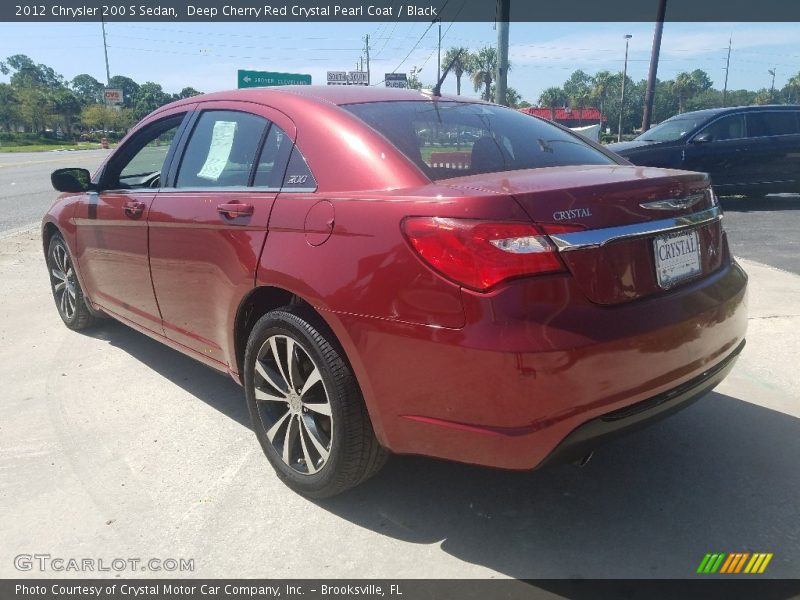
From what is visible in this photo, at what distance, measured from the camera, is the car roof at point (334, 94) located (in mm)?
2994

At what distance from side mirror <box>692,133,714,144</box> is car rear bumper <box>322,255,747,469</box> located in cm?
970

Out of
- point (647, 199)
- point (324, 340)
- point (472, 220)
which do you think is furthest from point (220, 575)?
point (647, 199)

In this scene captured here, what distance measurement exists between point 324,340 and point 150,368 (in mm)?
2374

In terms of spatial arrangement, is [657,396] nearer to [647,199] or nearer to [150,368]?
[647,199]

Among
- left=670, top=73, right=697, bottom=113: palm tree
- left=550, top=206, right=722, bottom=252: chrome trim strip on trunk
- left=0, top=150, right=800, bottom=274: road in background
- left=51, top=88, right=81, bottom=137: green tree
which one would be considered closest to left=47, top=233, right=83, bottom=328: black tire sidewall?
left=550, top=206, right=722, bottom=252: chrome trim strip on trunk

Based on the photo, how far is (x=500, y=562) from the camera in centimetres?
235

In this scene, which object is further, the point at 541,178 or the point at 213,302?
the point at 213,302

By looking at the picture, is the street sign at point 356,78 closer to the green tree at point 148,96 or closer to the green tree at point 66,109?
the green tree at point 148,96

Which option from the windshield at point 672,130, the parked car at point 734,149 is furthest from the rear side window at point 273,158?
the windshield at point 672,130

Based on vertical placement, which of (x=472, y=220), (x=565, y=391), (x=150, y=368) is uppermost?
(x=472, y=220)

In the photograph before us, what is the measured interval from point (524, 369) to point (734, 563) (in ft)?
3.62

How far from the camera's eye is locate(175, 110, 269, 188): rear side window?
10.2 ft

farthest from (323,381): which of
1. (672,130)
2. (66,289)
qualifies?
(672,130)

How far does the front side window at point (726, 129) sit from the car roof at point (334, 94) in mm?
9064
